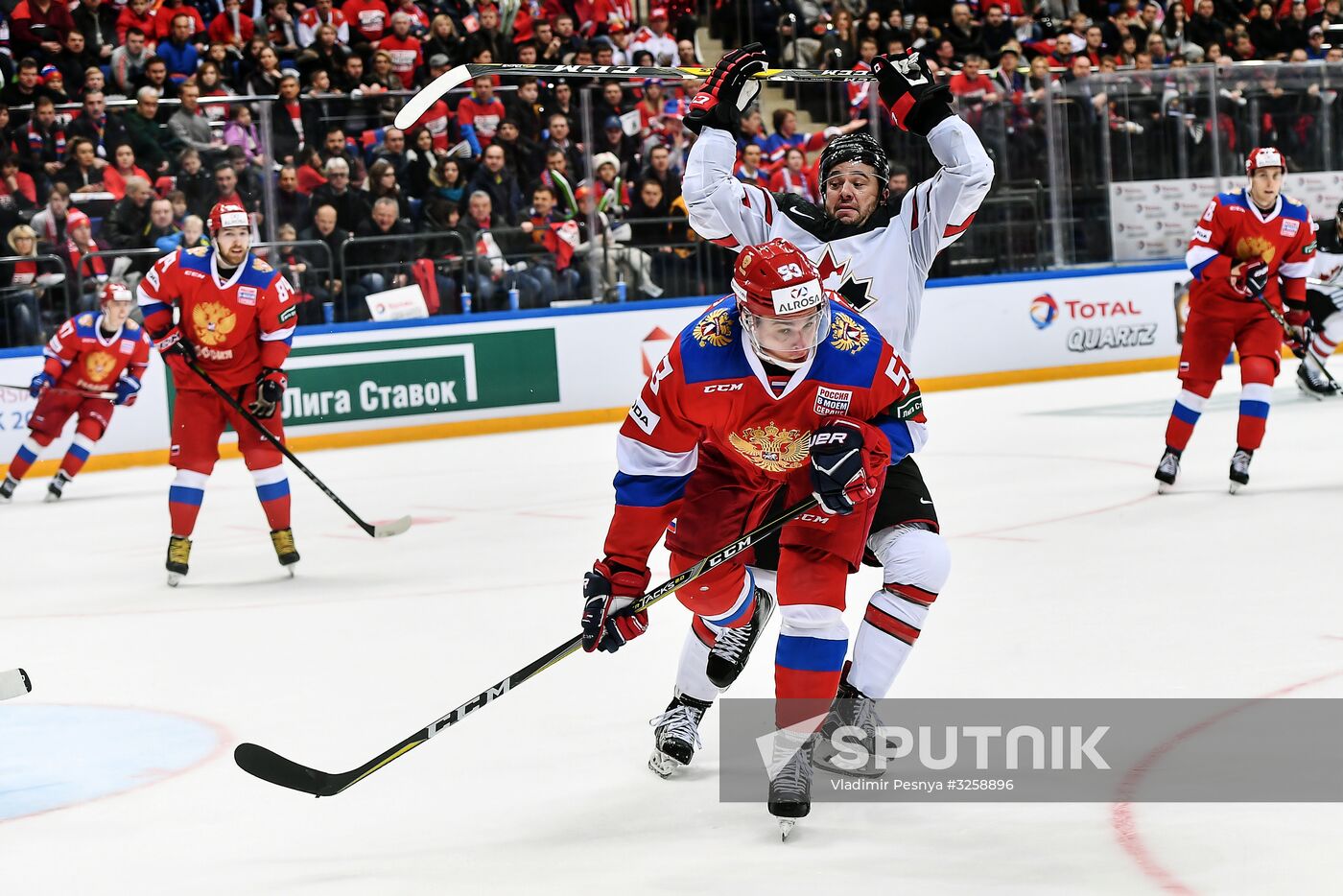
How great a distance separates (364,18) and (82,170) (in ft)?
8.78

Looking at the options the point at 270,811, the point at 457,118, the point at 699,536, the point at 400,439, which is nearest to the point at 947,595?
the point at 699,536

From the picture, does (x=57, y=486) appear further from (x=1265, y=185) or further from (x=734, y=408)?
(x=734, y=408)

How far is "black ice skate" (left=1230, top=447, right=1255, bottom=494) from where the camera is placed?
693 cm

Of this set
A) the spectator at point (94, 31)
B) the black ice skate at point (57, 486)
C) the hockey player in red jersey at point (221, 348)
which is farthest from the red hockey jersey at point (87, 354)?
the hockey player in red jersey at point (221, 348)

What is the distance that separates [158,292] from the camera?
626cm

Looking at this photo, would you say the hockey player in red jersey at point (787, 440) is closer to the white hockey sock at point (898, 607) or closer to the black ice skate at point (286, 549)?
the white hockey sock at point (898, 607)

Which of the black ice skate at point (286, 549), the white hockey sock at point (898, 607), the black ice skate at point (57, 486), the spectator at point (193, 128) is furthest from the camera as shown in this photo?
the spectator at point (193, 128)

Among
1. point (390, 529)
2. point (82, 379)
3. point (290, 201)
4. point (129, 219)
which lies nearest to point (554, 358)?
point (290, 201)

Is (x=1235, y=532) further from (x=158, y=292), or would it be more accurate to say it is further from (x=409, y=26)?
(x=409, y=26)

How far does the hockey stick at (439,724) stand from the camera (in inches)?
123

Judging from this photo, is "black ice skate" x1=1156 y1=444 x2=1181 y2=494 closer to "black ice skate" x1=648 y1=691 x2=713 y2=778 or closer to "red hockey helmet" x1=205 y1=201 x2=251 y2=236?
"red hockey helmet" x1=205 y1=201 x2=251 y2=236

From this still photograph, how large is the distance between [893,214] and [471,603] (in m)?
2.22

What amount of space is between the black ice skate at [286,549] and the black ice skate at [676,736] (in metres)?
3.05

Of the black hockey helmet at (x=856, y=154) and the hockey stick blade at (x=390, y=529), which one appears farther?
the hockey stick blade at (x=390, y=529)
